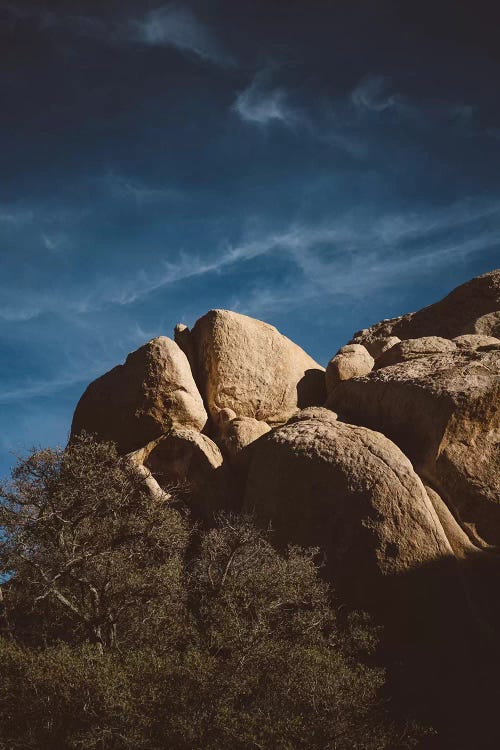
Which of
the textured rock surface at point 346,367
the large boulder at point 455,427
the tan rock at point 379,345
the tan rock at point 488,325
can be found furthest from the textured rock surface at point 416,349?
the tan rock at point 488,325

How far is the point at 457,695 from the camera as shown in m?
19.2

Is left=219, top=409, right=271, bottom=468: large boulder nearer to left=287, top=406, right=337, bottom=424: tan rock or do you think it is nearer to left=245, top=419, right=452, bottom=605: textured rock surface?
left=287, top=406, right=337, bottom=424: tan rock

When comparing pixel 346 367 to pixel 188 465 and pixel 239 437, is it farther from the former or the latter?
pixel 188 465

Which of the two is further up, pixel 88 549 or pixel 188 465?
pixel 188 465

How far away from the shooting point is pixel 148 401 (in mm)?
30422

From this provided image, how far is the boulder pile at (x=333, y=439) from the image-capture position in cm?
2234

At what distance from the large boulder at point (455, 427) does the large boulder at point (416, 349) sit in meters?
3.53

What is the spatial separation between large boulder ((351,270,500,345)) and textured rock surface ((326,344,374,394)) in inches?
290

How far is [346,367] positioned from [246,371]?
5.07 meters

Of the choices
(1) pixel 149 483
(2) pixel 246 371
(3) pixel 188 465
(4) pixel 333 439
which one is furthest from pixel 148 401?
(4) pixel 333 439

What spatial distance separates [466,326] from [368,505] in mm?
20644

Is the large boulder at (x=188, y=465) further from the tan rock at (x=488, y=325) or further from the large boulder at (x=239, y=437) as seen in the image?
the tan rock at (x=488, y=325)

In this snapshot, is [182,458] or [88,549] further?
[182,458]

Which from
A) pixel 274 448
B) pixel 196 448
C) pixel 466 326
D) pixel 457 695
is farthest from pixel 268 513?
pixel 466 326
